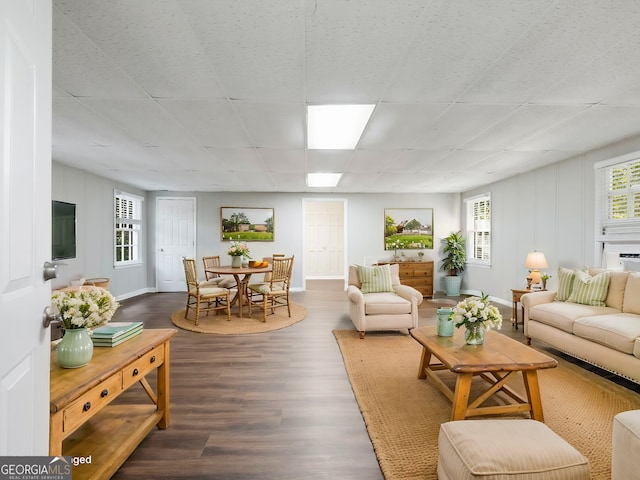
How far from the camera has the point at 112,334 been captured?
1.88 meters

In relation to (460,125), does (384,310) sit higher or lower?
lower

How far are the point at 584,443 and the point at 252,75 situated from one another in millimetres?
3319

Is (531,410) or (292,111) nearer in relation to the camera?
(531,410)

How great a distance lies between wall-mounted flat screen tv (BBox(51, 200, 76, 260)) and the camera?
15.7 ft

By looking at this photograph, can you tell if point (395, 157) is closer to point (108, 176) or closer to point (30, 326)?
point (30, 326)

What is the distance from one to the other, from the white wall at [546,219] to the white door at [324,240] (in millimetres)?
4515

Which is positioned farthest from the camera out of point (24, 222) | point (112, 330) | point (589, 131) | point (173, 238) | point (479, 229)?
point (173, 238)

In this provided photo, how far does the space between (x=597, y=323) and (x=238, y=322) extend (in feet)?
14.0

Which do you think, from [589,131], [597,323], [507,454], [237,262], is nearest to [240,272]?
[237,262]

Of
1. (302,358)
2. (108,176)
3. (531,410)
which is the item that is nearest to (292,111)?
(302,358)

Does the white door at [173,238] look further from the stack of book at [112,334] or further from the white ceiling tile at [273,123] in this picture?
the stack of book at [112,334]

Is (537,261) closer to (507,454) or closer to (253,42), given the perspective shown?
(507,454)

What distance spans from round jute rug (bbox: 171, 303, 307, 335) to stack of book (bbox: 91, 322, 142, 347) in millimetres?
2391

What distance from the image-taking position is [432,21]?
5.93ft
